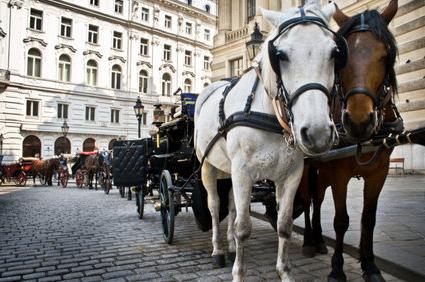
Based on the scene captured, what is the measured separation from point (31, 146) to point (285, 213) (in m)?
35.6

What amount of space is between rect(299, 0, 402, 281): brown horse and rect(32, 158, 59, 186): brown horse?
69.2ft

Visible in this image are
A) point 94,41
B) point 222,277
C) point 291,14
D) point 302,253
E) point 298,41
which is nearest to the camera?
point 298,41

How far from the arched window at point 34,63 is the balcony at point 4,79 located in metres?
2.40

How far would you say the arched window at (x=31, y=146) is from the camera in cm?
3328

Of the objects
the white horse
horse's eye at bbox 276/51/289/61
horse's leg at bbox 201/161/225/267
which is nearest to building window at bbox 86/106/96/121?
horse's leg at bbox 201/161/225/267

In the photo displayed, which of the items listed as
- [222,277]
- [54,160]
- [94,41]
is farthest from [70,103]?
[222,277]

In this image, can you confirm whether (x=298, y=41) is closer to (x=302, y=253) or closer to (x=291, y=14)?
(x=291, y=14)

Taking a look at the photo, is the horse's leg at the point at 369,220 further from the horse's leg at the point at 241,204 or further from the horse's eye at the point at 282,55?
the horse's eye at the point at 282,55

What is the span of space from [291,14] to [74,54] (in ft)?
127

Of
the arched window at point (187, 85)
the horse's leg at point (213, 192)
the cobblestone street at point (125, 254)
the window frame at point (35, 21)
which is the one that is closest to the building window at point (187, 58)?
the arched window at point (187, 85)

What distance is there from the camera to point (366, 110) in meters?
2.53

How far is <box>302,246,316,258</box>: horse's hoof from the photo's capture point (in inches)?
167

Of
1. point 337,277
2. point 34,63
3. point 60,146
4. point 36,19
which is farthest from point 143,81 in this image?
point 337,277

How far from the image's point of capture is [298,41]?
223cm
